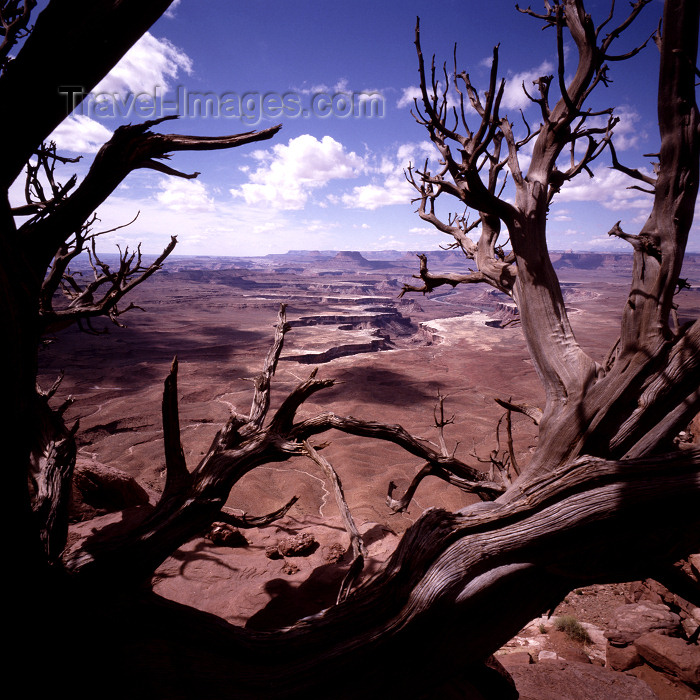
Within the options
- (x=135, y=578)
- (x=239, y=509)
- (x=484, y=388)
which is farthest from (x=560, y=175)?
(x=484, y=388)

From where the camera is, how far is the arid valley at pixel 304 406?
15.4ft

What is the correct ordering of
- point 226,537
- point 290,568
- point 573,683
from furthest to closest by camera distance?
point 226,537
point 290,568
point 573,683

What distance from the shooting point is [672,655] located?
386 centimetres

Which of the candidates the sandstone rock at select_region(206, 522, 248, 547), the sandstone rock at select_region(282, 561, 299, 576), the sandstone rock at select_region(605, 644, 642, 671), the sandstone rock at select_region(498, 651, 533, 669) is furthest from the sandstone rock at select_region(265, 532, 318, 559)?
the sandstone rock at select_region(605, 644, 642, 671)

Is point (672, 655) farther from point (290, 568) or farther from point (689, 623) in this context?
point (290, 568)

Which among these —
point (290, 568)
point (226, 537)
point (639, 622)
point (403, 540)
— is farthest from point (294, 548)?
point (639, 622)

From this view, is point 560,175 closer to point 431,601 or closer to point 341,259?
point 431,601

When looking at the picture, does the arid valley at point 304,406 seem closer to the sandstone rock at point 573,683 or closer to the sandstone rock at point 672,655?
the sandstone rock at point 672,655

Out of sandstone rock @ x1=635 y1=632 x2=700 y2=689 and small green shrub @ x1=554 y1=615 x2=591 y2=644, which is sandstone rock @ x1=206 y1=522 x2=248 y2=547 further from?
sandstone rock @ x1=635 y1=632 x2=700 y2=689

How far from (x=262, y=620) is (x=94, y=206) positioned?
3964 mm

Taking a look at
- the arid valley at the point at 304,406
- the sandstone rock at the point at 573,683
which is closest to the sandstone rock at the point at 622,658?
the arid valley at the point at 304,406

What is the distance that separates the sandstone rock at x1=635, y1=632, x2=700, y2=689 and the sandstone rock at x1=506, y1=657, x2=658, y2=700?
0.69m

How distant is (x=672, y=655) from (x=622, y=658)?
515 millimetres

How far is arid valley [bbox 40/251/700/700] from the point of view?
470 cm
